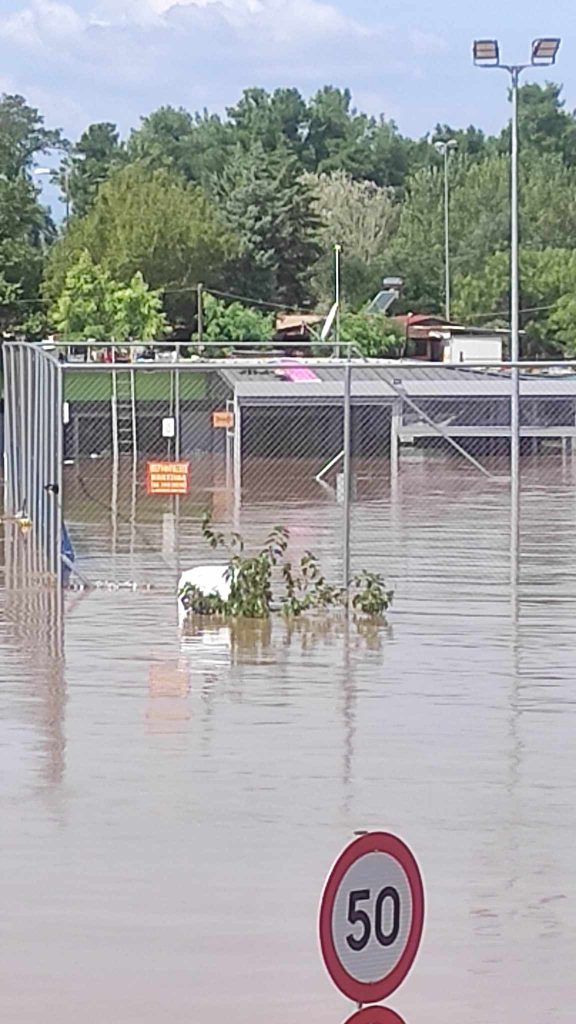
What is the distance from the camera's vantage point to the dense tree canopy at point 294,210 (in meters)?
69.6

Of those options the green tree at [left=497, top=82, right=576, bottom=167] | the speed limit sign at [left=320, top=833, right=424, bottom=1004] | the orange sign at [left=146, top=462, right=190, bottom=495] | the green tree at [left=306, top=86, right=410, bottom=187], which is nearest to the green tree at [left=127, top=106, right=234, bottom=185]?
the green tree at [left=306, top=86, right=410, bottom=187]

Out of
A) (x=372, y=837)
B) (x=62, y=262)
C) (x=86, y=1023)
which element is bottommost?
(x=86, y=1023)

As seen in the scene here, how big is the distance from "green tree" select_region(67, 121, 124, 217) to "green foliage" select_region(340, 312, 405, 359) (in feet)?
72.7

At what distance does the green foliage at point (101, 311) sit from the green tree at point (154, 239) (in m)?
8.77

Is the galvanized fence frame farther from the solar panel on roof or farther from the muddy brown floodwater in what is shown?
the solar panel on roof

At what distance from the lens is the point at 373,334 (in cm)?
6269

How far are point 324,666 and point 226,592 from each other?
2.51m

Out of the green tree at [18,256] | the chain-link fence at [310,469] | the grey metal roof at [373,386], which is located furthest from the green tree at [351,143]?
the grey metal roof at [373,386]

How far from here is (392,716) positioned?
12.1 metres

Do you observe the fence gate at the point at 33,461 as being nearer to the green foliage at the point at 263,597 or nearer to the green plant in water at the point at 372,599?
the green foliage at the point at 263,597

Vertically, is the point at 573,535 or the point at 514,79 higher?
the point at 514,79

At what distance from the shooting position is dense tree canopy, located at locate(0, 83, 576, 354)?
6956cm

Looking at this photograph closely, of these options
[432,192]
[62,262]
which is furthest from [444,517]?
[432,192]

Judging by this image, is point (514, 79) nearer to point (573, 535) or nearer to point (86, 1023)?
point (573, 535)
